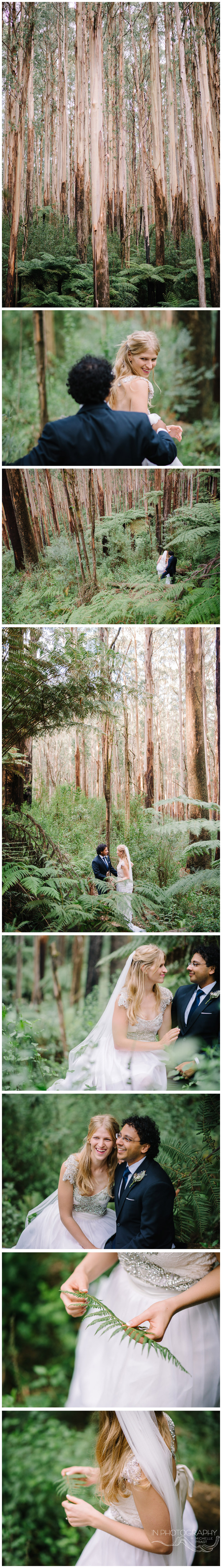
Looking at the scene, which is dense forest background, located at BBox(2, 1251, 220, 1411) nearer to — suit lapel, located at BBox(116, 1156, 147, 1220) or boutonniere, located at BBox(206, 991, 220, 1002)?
suit lapel, located at BBox(116, 1156, 147, 1220)

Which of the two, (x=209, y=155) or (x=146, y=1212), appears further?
(x=209, y=155)

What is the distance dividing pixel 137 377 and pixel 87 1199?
9.67 feet

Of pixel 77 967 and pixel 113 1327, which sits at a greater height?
pixel 77 967

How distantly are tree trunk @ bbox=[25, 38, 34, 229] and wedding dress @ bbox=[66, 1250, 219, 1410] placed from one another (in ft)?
12.4

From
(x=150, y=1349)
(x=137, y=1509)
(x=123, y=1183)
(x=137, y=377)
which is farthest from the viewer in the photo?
(x=137, y=377)

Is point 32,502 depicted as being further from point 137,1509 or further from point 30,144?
point 137,1509

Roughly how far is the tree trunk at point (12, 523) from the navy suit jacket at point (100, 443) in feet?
0.25

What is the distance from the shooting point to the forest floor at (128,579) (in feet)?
10.3

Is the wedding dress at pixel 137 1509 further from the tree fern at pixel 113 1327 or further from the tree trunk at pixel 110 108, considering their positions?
the tree trunk at pixel 110 108

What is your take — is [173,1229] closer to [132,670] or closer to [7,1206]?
[7,1206]

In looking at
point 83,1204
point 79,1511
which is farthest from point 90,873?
point 79,1511

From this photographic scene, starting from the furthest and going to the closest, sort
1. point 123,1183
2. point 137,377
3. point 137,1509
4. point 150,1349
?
point 137,377, point 123,1183, point 150,1349, point 137,1509

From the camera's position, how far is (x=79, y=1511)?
2.86m

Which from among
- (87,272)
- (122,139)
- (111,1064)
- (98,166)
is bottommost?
(111,1064)
